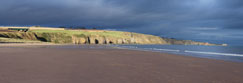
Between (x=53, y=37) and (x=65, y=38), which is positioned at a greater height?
(x=53, y=37)

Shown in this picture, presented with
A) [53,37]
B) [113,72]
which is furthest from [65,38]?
[113,72]

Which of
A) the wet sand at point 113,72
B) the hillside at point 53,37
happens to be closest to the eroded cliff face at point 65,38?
the hillside at point 53,37

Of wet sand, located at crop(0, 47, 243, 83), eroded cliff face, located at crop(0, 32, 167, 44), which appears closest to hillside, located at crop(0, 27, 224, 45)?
eroded cliff face, located at crop(0, 32, 167, 44)

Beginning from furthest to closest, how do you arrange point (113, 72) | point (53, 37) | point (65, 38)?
point (65, 38) → point (53, 37) → point (113, 72)

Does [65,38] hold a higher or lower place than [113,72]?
higher

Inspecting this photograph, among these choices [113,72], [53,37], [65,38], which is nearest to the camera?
[113,72]

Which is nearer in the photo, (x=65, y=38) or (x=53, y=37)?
(x=53, y=37)

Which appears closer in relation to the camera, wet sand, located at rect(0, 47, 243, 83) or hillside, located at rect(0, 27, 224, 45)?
wet sand, located at rect(0, 47, 243, 83)

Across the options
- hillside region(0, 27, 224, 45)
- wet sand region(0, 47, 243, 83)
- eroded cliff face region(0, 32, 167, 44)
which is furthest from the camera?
eroded cliff face region(0, 32, 167, 44)

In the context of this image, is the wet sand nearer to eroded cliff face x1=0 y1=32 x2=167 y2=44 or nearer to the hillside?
the hillside

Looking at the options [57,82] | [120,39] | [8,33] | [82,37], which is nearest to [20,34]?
[8,33]

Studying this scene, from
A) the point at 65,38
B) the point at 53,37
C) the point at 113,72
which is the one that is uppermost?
the point at 53,37

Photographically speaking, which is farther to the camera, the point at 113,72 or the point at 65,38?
the point at 65,38

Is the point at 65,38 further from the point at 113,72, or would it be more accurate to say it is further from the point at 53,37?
the point at 113,72
